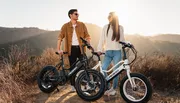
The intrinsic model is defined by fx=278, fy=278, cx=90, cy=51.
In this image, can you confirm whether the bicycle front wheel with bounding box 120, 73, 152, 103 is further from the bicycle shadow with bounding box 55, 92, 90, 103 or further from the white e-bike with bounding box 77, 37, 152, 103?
the bicycle shadow with bounding box 55, 92, 90, 103

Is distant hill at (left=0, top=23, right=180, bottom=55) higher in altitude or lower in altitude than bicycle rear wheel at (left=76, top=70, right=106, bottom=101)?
lower

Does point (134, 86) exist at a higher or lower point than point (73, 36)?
lower

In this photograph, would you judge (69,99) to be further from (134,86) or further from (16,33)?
(16,33)

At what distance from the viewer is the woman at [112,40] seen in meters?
5.85

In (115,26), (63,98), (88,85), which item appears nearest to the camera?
(88,85)

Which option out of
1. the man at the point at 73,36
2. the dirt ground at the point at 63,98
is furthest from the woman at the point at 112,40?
the man at the point at 73,36

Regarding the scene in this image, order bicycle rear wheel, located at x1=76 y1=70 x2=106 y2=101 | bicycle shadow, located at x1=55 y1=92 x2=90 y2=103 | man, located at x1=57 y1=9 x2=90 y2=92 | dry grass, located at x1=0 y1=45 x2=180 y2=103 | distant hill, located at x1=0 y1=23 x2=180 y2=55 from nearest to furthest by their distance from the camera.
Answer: bicycle rear wheel, located at x1=76 y1=70 x2=106 y2=101 → bicycle shadow, located at x1=55 y1=92 x2=90 y2=103 → man, located at x1=57 y1=9 x2=90 y2=92 → dry grass, located at x1=0 y1=45 x2=180 y2=103 → distant hill, located at x1=0 y1=23 x2=180 y2=55

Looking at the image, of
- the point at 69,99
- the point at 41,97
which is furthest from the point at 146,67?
the point at 41,97

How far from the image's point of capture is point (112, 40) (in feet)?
19.4

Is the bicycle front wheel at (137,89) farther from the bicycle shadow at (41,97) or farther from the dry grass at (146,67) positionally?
the dry grass at (146,67)

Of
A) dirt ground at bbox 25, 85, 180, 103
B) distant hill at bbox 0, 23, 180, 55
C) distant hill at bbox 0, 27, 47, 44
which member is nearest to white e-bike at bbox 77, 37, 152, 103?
dirt ground at bbox 25, 85, 180, 103

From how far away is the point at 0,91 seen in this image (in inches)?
225

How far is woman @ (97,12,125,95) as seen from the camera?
19.2 ft

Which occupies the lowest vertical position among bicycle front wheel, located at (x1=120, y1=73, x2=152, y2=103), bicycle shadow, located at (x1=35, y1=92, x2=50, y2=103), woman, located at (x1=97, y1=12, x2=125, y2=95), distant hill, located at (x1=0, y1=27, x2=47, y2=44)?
distant hill, located at (x1=0, y1=27, x2=47, y2=44)
